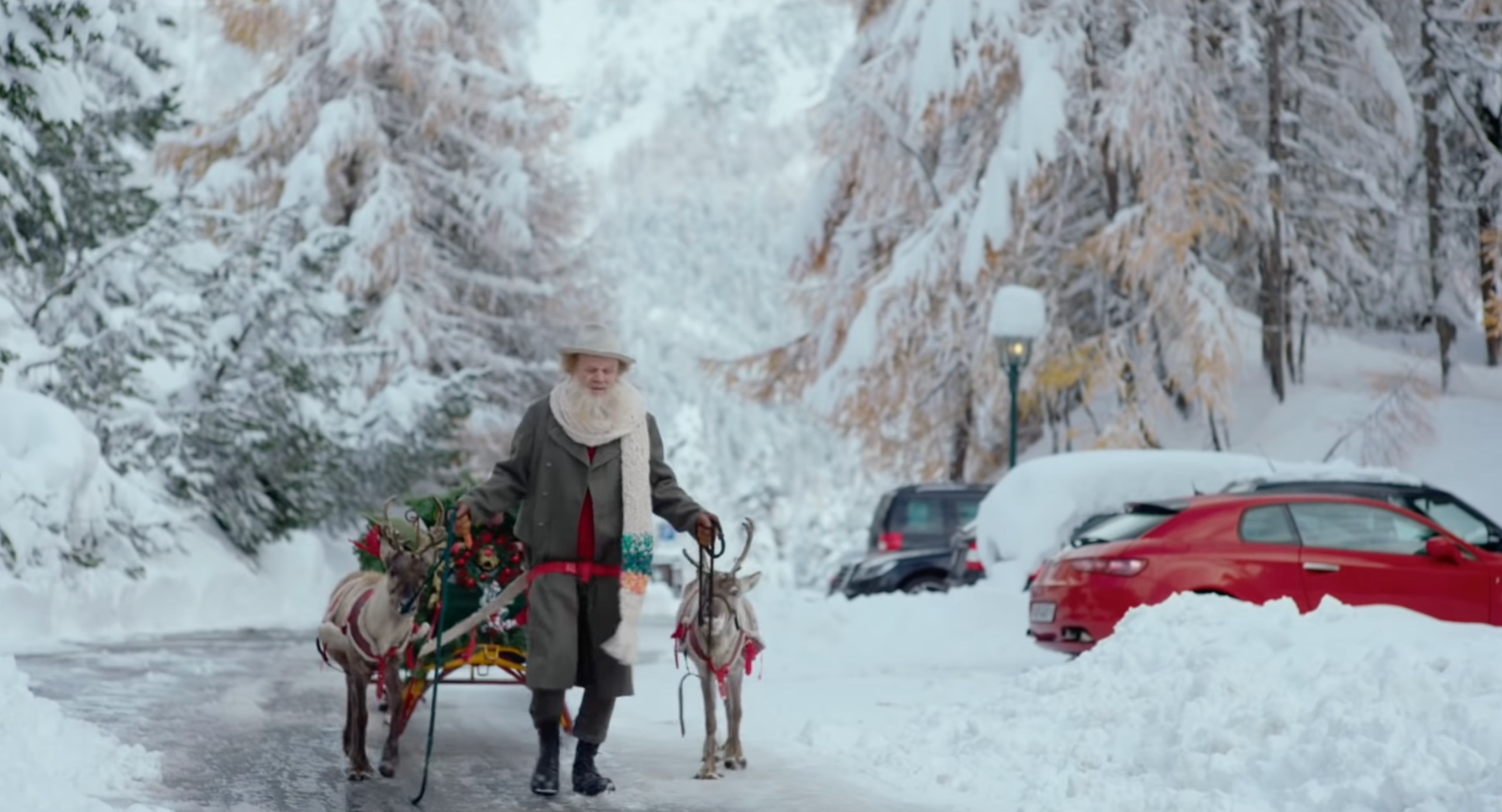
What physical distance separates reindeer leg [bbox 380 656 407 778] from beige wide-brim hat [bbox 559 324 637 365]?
1.68 meters

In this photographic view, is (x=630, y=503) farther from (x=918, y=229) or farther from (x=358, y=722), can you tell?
(x=918, y=229)

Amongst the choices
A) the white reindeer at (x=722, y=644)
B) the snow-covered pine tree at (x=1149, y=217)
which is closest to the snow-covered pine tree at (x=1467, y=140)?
the snow-covered pine tree at (x=1149, y=217)

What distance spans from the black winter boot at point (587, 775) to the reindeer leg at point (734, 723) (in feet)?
3.36

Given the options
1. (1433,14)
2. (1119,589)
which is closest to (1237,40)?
(1433,14)

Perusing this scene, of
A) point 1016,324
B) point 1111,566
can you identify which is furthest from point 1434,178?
point 1111,566

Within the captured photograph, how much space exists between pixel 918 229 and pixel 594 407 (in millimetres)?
18467

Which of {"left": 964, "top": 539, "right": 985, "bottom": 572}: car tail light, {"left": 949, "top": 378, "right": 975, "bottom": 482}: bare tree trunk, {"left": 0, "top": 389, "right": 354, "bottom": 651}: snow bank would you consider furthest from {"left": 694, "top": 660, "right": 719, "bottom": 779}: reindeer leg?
{"left": 949, "top": 378, "right": 975, "bottom": 482}: bare tree trunk

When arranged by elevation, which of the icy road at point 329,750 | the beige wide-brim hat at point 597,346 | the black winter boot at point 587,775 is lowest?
the icy road at point 329,750

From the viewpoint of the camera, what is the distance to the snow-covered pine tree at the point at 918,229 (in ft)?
80.6

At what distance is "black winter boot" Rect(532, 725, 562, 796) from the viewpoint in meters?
7.98

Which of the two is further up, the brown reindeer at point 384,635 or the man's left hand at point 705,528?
the man's left hand at point 705,528

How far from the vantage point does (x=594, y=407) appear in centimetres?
823

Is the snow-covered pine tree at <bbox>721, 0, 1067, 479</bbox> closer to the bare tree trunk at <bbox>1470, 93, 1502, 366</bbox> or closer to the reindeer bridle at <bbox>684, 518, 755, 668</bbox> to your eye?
the bare tree trunk at <bbox>1470, 93, 1502, 366</bbox>

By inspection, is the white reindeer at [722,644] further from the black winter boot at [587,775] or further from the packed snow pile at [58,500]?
the packed snow pile at [58,500]
